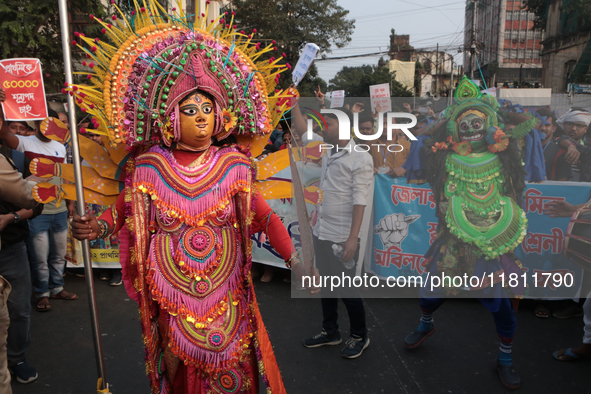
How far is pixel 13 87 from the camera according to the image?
3.43 m

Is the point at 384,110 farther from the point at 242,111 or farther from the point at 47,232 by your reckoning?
the point at 47,232

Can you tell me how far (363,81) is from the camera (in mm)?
34344

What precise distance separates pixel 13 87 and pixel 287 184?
2516 millimetres

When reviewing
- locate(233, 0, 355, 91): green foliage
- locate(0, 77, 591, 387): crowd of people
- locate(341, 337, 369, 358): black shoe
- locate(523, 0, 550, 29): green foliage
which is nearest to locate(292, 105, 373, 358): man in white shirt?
locate(0, 77, 591, 387): crowd of people

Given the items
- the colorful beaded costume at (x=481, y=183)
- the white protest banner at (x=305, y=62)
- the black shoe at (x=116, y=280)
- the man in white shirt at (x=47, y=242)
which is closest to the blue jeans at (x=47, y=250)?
the man in white shirt at (x=47, y=242)

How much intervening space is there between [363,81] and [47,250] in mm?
32313

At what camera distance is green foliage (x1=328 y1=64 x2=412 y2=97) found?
104 ft

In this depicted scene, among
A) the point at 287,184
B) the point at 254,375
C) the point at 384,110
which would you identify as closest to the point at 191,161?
the point at 287,184

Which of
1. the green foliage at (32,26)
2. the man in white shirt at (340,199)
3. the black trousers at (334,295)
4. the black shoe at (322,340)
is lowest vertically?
the black shoe at (322,340)

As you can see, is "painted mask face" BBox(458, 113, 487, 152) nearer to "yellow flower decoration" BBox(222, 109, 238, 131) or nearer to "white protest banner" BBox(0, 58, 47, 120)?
"yellow flower decoration" BBox(222, 109, 238, 131)

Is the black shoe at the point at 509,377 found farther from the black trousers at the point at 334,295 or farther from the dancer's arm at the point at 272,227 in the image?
the dancer's arm at the point at 272,227

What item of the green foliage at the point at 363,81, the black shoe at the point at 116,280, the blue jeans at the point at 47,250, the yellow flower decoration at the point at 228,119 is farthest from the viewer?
the green foliage at the point at 363,81

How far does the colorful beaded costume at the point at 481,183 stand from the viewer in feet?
9.20

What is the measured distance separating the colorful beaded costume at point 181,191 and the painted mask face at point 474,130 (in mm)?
1356
